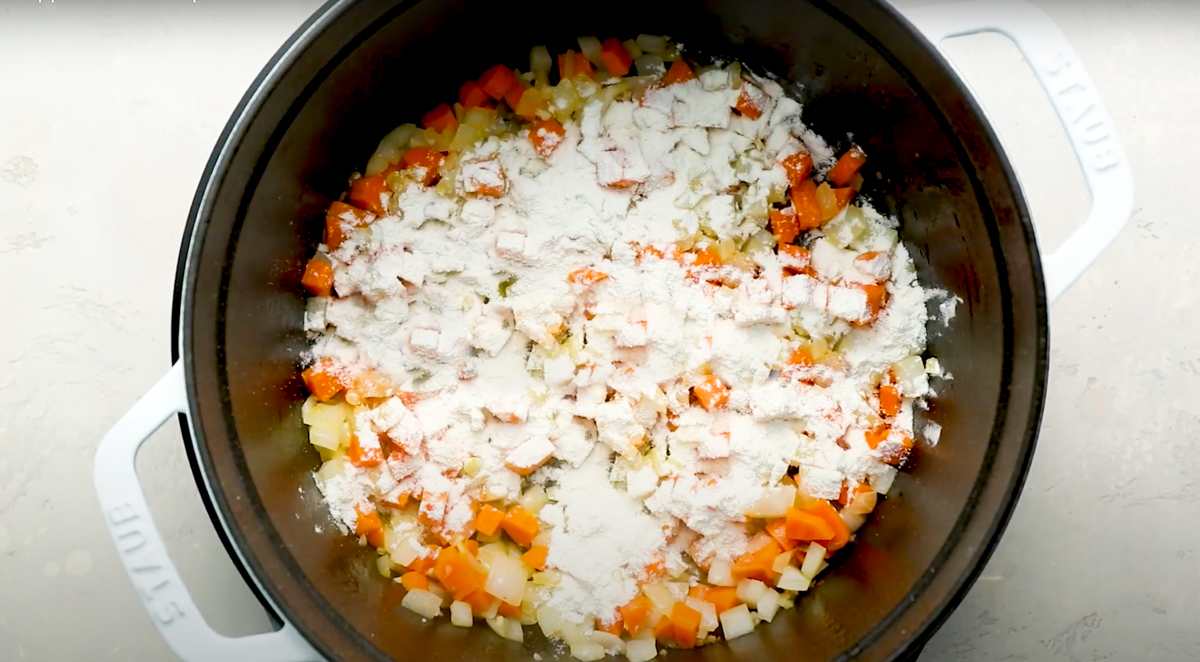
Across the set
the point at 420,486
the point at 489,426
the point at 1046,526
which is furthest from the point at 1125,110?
the point at 420,486

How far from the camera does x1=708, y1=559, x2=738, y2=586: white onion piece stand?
1322mm

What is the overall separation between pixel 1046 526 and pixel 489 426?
0.87 meters

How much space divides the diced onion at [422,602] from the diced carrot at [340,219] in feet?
1.72

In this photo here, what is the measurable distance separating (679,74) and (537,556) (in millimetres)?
751

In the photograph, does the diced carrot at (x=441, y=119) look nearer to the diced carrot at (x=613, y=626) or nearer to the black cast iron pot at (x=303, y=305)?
the black cast iron pot at (x=303, y=305)

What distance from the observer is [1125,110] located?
4.81ft

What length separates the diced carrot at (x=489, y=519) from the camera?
1.32 m

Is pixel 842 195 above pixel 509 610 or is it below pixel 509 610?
above

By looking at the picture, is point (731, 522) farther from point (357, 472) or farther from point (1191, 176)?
point (1191, 176)

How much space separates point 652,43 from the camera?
1428mm

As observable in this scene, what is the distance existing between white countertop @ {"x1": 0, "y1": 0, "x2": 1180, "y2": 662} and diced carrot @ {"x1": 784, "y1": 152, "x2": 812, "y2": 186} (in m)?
0.33

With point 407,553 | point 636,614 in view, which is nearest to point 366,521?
point 407,553

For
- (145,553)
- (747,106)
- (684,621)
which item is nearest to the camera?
(145,553)

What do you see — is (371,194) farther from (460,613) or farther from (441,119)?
(460,613)
